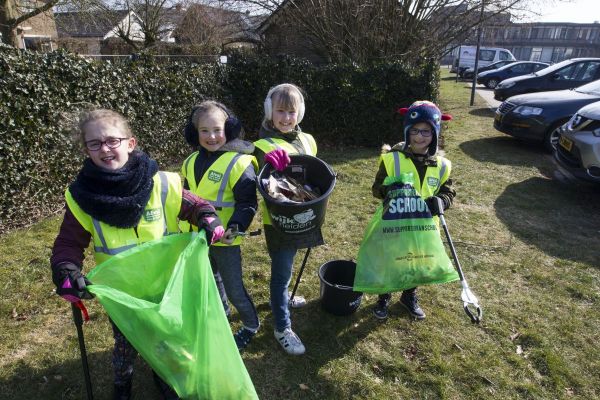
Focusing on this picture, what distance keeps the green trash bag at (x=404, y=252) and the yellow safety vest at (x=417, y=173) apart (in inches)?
6.8

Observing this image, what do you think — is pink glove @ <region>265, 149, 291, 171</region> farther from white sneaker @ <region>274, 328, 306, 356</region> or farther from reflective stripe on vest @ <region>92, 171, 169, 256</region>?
white sneaker @ <region>274, 328, 306, 356</region>

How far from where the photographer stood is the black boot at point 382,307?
10.7ft

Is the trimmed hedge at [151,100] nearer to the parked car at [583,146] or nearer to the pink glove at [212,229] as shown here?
the pink glove at [212,229]

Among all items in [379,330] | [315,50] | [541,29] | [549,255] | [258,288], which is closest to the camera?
[379,330]

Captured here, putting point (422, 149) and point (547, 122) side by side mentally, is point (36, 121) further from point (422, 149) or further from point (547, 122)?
point (547, 122)

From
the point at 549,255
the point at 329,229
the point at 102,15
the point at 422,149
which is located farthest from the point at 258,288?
the point at 102,15

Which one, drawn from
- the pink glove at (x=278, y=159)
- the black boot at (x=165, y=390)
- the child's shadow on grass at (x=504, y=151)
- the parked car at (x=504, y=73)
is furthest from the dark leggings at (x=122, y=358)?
the parked car at (x=504, y=73)

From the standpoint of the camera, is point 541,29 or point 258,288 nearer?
point 258,288

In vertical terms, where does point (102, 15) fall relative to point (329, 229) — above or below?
above

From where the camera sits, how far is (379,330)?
3143 millimetres

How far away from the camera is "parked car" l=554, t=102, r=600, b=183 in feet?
18.1

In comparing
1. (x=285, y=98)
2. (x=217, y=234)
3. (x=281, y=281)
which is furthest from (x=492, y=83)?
(x=217, y=234)

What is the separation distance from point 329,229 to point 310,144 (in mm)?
2167

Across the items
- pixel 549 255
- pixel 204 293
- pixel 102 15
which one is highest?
pixel 102 15
